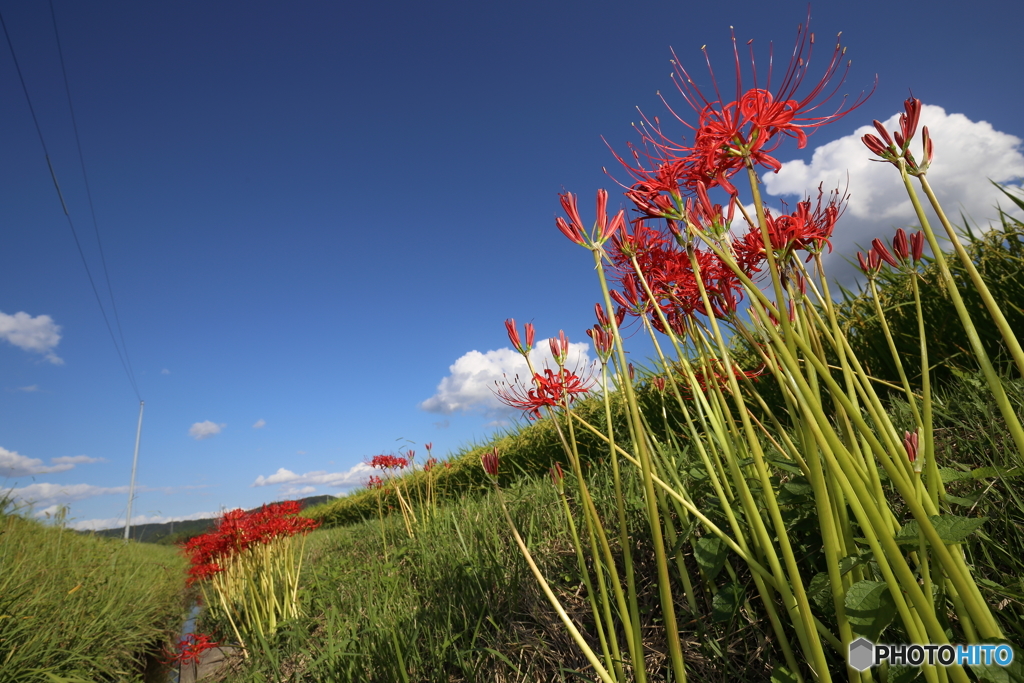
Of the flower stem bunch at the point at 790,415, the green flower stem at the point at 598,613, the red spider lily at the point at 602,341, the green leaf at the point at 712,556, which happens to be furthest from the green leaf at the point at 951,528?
the red spider lily at the point at 602,341

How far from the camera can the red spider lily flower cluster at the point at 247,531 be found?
4500 mm

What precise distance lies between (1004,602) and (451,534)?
295 cm

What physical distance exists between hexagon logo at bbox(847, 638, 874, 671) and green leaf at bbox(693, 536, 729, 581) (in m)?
0.38

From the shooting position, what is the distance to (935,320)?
10.7ft

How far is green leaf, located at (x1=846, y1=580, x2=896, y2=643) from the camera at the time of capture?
0.98m

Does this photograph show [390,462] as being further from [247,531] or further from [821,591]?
[821,591]

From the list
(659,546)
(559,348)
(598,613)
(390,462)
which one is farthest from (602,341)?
(390,462)

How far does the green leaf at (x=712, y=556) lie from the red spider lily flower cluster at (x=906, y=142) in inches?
43.0

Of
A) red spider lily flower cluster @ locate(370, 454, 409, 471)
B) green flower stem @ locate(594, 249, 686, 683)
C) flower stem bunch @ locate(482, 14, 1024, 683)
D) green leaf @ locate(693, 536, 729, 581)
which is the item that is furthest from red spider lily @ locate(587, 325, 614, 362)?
red spider lily flower cluster @ locate(370, 454, 409, 471)

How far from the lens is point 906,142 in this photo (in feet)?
3.73

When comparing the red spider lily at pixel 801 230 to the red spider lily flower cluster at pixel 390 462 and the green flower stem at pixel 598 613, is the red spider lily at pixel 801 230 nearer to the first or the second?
the green flower stem at pixel 598 613

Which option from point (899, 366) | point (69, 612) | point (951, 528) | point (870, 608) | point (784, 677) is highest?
point (899, 366)

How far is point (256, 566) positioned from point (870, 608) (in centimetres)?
512

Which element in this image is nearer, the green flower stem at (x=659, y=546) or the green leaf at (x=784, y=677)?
the green flower stem at (x=659, y=546)
